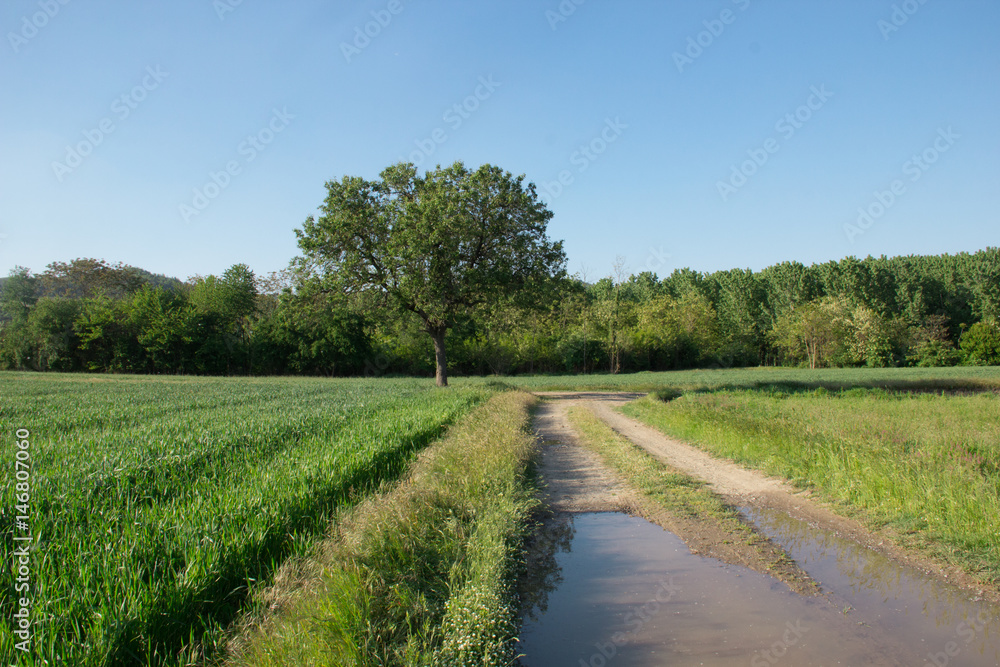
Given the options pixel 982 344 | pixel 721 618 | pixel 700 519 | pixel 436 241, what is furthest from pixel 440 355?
pixel 982 344

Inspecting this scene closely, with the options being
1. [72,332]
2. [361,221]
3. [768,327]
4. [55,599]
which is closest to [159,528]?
[55,599]

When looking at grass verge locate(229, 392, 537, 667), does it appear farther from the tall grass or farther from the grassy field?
the tall grass

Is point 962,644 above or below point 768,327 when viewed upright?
below

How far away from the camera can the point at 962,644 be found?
4562 mm

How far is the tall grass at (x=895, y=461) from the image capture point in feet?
21.5

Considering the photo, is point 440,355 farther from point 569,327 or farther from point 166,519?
point 569,327

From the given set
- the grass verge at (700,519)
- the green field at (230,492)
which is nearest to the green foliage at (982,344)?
the green field at (230,492)

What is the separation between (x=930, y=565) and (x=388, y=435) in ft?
29.0

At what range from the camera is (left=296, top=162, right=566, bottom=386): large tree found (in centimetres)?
2811

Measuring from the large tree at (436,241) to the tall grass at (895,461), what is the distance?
51.1 ft

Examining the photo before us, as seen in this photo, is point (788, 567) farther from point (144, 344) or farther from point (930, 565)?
point (144, 344)

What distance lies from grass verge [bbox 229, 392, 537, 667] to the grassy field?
494 millimetres

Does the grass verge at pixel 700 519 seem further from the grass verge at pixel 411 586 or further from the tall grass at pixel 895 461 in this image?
the grass verge at pixel 411 586

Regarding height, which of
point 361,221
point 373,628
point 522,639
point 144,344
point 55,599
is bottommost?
point 522,639
